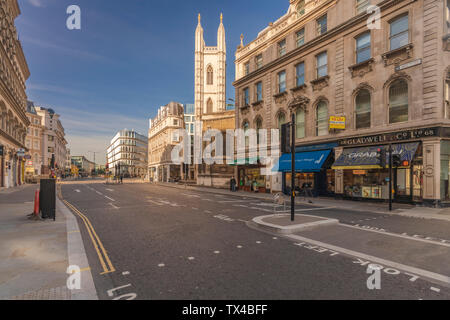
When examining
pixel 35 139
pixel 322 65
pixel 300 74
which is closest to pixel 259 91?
pixel 300 74

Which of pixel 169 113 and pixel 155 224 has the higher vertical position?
pixel 169 113

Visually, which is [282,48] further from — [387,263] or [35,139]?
[35,139]

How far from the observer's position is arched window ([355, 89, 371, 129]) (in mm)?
→ 17328

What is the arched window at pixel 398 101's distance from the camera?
1523 centimetres

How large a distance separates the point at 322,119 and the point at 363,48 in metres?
5.92

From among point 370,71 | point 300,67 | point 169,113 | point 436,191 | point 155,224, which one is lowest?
point 155,224

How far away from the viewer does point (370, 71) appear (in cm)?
1692

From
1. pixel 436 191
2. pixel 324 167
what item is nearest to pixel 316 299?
pixel 436 191

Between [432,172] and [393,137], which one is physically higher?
[393,137]

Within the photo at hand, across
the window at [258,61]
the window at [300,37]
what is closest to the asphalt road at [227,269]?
the window at [300,37]

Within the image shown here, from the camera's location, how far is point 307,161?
20.1 meters

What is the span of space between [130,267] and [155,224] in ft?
14.3

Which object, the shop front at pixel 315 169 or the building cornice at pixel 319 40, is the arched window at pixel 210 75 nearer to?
the building cornice at pixel 319 40

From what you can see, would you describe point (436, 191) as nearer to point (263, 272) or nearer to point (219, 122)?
point (263, 272)
